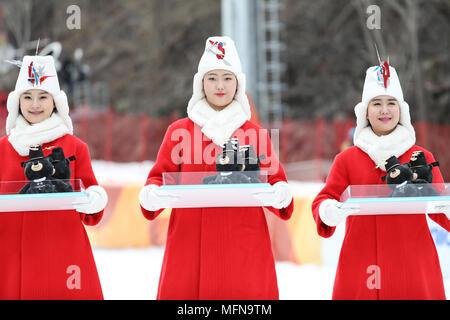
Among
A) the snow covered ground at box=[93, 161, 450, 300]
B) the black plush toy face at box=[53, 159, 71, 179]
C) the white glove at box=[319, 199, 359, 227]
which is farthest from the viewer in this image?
the snow covered ground at box=[93, 161, 450, 300]

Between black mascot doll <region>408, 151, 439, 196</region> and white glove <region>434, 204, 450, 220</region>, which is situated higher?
black mascot doll <region>408, 151, 439, 196</region>

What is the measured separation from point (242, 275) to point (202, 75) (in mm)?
931

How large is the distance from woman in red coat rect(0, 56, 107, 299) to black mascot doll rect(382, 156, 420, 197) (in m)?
1.23

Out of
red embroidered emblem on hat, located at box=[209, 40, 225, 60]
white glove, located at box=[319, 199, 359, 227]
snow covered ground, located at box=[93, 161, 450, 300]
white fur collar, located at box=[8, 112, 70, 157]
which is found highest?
red embroidered emblem on hat, located at box=[209, 40, 225, 60]

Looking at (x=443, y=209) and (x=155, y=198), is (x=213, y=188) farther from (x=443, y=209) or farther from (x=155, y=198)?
(x=443, y=209)

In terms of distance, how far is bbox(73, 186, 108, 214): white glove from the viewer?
3.02 m

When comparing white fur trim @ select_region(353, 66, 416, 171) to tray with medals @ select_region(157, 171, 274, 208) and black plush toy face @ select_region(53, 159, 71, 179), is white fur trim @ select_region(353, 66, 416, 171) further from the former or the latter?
black plush toy face @ select_region(53, 159, 71, 179)

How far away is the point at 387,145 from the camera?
3.18 meters

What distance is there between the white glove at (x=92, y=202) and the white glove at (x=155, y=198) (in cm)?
19

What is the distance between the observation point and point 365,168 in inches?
127

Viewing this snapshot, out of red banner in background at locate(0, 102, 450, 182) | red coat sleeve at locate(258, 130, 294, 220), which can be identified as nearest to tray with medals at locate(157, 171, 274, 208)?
red coat sleeve at locate(258, 130, 294, 220)

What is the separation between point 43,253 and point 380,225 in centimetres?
148

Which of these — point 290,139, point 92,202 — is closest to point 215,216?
point 92,202
